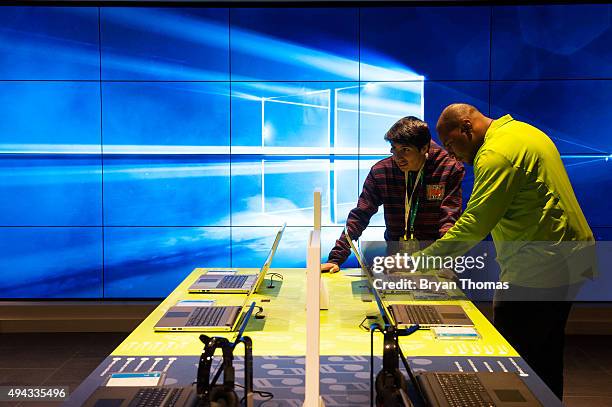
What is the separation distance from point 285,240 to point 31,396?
2.12 metres

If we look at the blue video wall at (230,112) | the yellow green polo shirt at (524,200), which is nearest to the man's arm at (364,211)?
the yellow green polo shirt at (524,200)

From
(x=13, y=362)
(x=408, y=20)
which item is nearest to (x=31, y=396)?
(x=13, y=362)

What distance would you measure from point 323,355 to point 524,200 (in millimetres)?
1044

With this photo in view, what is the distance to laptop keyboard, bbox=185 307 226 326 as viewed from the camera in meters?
2.48

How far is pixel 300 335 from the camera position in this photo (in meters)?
2.43

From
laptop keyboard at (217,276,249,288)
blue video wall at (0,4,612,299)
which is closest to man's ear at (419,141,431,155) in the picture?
laptop keyboard at (217,276,249,288)

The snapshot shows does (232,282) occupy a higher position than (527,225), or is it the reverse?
(527,225)

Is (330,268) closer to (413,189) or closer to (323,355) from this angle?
(413,189)

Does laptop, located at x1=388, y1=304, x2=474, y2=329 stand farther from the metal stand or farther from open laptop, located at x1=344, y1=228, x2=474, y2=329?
the metal stand

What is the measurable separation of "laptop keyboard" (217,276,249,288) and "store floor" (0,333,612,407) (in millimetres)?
1313

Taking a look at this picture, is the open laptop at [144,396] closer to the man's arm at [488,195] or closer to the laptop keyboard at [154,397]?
the laptop keyboard at [154,397]

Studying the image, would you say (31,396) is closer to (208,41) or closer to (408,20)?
(208,41)

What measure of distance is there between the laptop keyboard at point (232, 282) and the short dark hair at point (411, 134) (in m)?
1.04

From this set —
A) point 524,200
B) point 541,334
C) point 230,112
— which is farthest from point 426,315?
point 230,112
